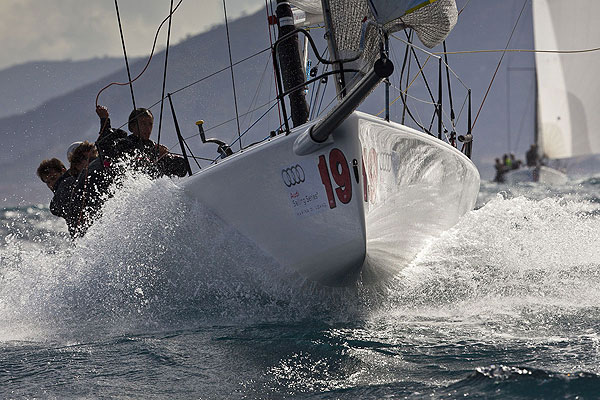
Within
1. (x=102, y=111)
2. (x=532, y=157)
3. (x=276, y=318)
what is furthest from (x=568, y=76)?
(x=276, y=318)

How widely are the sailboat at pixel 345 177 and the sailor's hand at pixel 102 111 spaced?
146cm

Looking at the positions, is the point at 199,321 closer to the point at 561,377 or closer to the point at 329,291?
the point at 329,291

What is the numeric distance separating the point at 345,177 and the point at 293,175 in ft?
0.99

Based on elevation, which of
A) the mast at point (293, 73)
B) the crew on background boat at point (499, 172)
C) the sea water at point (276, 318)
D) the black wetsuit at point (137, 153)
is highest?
the mast at point (293, 73)

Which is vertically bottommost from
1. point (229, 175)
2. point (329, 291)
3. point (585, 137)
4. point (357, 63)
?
point (585, 137)

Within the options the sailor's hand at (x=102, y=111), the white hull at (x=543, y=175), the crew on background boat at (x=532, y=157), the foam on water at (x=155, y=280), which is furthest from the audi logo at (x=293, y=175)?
the white hull at (x=543, y=175)

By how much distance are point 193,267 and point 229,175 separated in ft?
2.08

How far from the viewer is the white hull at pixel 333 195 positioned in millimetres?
3158

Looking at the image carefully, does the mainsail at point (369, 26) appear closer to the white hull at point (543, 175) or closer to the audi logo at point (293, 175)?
the audi logo at point (293, 175)

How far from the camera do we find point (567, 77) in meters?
18.1

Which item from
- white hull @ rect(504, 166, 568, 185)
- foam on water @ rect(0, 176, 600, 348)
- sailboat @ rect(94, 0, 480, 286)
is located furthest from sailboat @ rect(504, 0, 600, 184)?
sailboat @ rect(94, 0, 480, 286)

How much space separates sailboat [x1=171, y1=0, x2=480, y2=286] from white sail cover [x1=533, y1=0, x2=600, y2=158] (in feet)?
39.0

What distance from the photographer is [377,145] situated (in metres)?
3.32

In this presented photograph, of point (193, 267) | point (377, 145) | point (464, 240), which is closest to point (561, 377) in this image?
point (377, 145)
